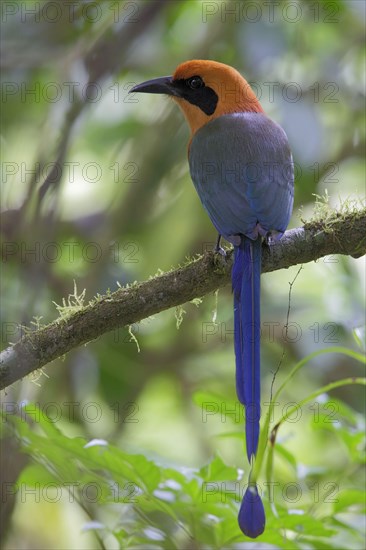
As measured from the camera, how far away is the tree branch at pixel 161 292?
2150mm

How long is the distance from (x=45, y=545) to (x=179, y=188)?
1.90m

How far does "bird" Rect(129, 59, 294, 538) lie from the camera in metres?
2.31

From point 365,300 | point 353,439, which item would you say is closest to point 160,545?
point 353,439

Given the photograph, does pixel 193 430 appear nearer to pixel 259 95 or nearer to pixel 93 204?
pixel 93 204

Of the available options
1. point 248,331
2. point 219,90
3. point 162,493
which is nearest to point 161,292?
point 248,331

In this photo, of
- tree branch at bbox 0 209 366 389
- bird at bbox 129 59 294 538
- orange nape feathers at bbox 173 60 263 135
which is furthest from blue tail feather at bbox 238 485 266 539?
orange nape feathers at bbox 173 60 263 135

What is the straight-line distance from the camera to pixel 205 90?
360 cm

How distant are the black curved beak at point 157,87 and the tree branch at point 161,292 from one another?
133 centimetres

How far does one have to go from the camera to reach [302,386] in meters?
4.14

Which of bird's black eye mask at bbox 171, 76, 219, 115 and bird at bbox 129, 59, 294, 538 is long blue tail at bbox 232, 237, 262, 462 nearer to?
bird at bbox 129, 59, 294, 538

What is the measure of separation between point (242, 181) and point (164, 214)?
1.22m

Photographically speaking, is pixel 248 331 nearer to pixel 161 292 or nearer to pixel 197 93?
pixel 161 292

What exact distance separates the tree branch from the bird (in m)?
0.08

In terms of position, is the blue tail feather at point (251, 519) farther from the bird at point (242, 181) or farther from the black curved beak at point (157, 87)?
the black curved beak at point (157, 87)
